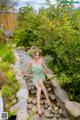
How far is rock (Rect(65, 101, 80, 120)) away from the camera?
6.70 metres

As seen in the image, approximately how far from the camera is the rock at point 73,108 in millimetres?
6700

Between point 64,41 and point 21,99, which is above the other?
point 64,41

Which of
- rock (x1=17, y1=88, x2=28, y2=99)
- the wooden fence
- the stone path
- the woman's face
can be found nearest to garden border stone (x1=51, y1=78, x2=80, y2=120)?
the stone path

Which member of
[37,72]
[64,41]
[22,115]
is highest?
[64,41]

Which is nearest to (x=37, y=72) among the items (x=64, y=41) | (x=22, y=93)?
(x=22, y=93)

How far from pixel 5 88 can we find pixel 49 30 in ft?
10.2

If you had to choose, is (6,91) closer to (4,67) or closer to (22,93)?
(22,93)

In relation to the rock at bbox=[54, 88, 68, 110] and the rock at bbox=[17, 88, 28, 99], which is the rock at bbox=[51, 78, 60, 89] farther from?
the rock at bbox=[17, 88, 28, 99]

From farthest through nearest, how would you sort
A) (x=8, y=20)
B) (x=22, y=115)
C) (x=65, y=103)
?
(x=8, y=20), (x=65, y=103), (x=22, y=115)

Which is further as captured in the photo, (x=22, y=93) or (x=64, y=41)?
(x=64, y=41)

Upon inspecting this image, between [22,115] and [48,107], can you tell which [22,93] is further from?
[22,115]

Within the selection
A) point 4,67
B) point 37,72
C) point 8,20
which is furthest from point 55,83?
point 8,20

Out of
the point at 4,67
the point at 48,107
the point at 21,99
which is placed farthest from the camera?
the point at 4,67

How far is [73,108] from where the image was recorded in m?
6.86
